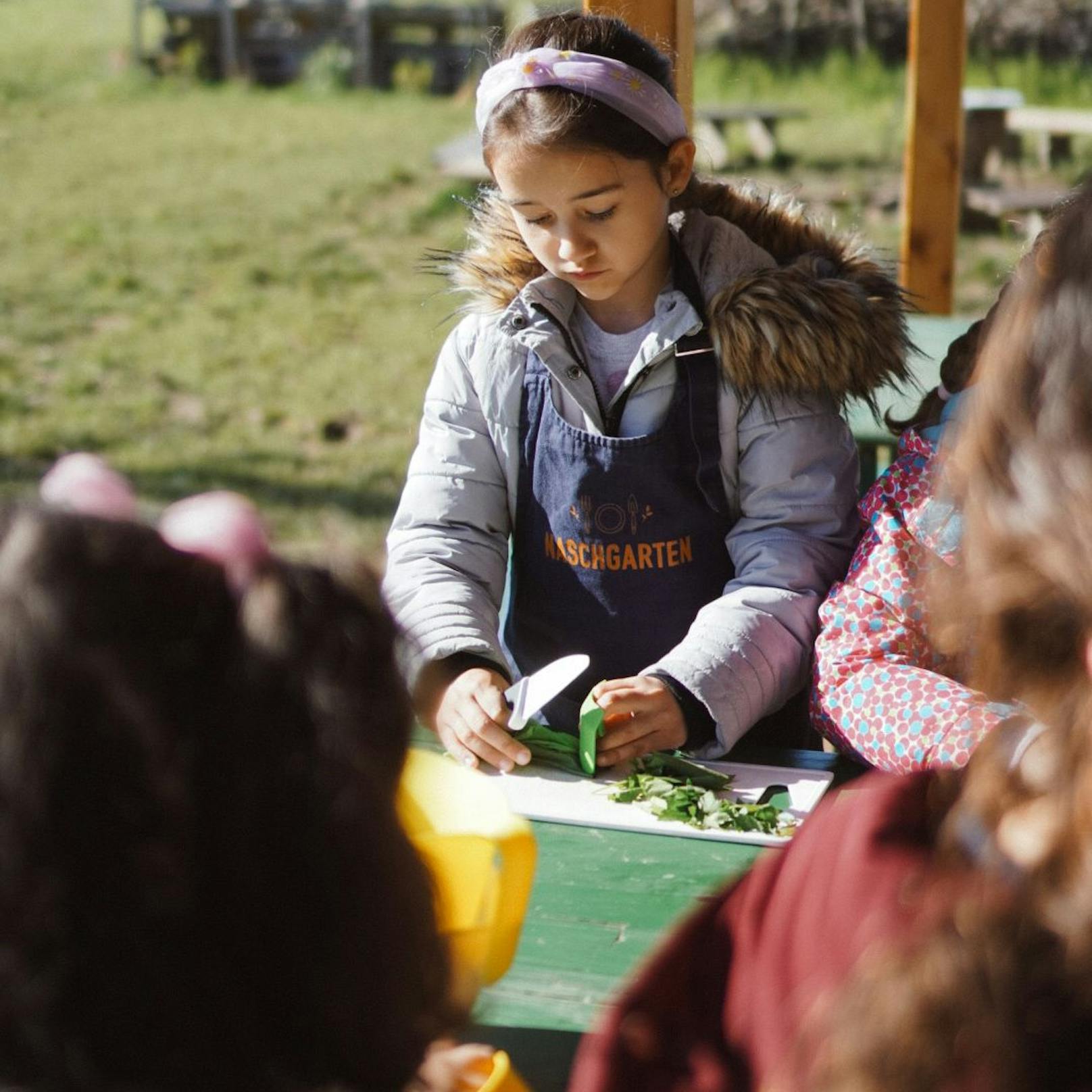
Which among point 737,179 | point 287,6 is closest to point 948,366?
point 737,179

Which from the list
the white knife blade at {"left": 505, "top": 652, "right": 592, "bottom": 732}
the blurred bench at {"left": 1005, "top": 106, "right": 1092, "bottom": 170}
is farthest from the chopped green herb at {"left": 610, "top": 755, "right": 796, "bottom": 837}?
the blurred bench at {"left": 1005, "top": 106, "right": 1092, "bottom": 170}

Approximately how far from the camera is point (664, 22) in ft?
8.04

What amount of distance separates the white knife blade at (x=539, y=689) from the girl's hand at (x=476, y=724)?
0.06 feet

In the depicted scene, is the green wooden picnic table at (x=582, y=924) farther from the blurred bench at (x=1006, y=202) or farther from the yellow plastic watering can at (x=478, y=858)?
the blurred bench at (x=1006, y=202)

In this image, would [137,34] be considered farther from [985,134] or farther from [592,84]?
[592,84]

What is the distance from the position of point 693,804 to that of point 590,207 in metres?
0.82

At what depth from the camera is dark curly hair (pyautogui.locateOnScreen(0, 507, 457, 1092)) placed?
69 centimetres

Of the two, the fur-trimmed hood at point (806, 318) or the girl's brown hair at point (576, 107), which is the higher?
the girl's brown hair at point (576, 107)

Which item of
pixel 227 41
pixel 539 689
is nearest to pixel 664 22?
pixel 539 689

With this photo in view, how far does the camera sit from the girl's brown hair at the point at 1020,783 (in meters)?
0.69

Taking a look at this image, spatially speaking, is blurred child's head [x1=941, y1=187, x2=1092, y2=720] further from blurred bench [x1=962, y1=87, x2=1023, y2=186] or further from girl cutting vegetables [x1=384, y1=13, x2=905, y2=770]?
blurred bench [x1=962, y1=87, x2=1023, y2=186]

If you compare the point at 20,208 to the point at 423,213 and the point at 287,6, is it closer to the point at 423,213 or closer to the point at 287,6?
the point at 423,213

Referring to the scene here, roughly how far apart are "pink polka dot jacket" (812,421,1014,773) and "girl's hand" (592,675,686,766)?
7.6 inches

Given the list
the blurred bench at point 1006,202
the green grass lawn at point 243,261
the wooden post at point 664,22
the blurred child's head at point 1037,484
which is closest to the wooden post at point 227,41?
the green grass lawn at point 243,261
